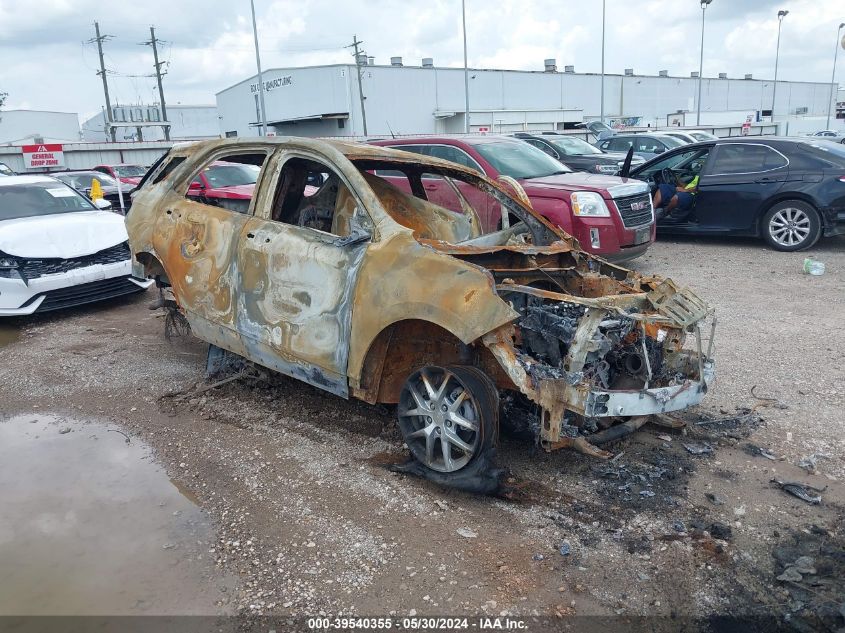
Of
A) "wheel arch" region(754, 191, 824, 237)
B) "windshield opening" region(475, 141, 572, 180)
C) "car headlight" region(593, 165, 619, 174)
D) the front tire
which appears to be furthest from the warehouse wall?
the front tire

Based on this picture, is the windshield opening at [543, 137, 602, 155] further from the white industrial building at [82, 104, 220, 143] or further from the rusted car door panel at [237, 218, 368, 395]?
the white industrial building at [82, 104, 220, 143]

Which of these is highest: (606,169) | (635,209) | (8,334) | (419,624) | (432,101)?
(432,101)

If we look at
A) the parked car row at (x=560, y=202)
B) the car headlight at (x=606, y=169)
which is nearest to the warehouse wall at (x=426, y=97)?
the car headlight at (x=606, y=169)

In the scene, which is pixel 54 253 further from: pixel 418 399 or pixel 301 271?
pixel 418 399

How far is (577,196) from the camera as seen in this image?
26.4ft

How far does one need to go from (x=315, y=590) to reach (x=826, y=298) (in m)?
6.79

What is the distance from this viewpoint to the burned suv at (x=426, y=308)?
348 centimetres

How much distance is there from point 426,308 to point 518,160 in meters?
6.06

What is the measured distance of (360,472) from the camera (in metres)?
4.00

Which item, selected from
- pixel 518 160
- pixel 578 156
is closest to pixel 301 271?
pixel 518 160

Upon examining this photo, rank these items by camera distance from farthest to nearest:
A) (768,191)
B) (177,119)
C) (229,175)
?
(177,119) < (229,175) < (768,191)

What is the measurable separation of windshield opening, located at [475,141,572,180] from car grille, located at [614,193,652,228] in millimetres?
1231

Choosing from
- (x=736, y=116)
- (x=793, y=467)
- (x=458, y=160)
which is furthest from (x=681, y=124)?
(x=793, y=467)

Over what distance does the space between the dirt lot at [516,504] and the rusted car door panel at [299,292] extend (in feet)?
2.23
